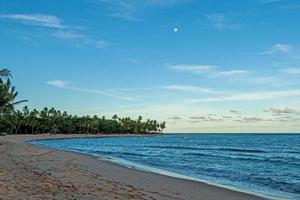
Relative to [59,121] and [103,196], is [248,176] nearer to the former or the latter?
[103,196]

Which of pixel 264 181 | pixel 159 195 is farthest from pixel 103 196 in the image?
pixel 264 181

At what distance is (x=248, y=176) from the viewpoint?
28.6 m

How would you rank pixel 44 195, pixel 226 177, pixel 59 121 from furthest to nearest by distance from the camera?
pixel 59 121, pixel 226 177, pixel 44 195

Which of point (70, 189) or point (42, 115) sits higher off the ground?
point (42, 115)

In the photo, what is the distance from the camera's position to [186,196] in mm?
16391

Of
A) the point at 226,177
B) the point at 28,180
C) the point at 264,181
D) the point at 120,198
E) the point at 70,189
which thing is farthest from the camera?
the point at 226,177

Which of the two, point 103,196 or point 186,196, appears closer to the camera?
point 103,196

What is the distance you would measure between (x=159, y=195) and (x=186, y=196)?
1431 millimetres

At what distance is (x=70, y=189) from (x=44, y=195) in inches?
84.1

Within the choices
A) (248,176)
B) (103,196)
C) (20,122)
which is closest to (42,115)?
(20,122)

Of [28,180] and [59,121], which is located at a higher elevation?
[59,121]

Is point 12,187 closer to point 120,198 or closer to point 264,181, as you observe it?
point 120,198

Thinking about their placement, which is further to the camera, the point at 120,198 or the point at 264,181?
the point at 264,181

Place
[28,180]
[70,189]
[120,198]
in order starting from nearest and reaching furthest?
[120,198]
[70,189]
[28,180]
